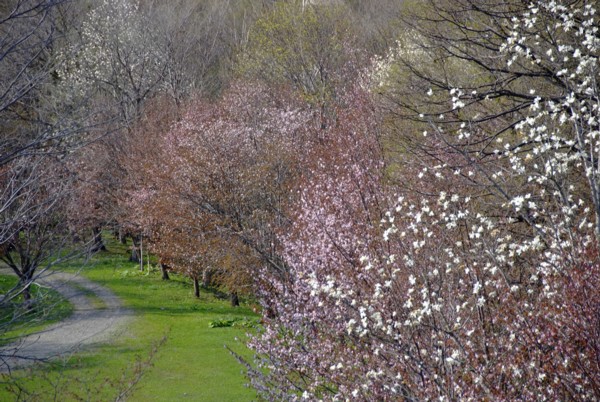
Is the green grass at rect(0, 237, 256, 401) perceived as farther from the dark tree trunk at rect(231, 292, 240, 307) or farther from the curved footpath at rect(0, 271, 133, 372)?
the curved footpath at rect(0, 271, 133, 372)

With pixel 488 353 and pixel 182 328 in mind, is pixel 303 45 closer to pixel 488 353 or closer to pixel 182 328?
pixel 182 328

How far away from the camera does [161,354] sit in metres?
19.6

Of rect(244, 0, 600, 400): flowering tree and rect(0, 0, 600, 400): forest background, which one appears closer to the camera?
rect(244, 0, 600, 400): flowering tree

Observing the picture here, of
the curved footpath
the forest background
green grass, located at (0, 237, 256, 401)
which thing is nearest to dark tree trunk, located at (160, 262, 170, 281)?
green grass, located at (0, 237, 256, 401)

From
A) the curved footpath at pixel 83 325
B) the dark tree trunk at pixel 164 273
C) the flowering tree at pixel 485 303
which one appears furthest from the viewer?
the dark tree trunk at pixel 164 273

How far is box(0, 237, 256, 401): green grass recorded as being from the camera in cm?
1661

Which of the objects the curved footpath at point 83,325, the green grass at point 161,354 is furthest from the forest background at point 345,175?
the curved footpath at point 83,325

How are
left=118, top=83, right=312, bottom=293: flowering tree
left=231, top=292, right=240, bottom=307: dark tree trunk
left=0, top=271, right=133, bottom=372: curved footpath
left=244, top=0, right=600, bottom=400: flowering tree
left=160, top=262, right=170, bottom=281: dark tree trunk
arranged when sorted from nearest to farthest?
left=244, top=0, right=600, bottom=400: flowering tree → left=0, top=271, right=133, bottom=372: curved footpath → left=118, top=83, right=312, bottom=293: flowering tree → left=231, top=292, right=240, bottom=307: dark tree trunk → left=160, top=262, right=170, bottom=281: dark tree trunk

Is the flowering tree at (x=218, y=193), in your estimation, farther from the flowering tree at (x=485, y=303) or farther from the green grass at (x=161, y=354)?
the flowering tree at (x=485, y=303)

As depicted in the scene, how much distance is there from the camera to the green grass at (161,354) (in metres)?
16.6

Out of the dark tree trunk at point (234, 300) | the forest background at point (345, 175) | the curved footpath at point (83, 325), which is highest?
the forest background at point (345, 175)

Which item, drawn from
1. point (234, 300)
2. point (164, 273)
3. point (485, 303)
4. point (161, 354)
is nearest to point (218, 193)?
point (161, 354)

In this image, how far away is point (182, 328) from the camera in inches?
915

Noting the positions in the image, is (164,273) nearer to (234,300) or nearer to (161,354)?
(234,300)
